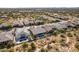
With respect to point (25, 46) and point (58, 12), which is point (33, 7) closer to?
point (58, 12)

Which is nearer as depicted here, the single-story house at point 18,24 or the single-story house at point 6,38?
the single-story house at point 6,38

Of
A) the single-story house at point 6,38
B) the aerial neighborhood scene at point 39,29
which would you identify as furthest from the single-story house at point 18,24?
the single-story house at point 6,38

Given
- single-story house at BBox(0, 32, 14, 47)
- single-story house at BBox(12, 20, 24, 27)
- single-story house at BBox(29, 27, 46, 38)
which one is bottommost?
single-story house at BBox(0, 32, 14, 47)

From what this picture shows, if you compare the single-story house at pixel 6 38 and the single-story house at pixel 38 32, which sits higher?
the single-story house at pixel 38 32

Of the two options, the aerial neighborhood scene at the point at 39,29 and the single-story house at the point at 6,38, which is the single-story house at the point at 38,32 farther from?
the single-story house at the point at 6,38

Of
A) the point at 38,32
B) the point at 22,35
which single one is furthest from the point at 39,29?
the point at 22,35

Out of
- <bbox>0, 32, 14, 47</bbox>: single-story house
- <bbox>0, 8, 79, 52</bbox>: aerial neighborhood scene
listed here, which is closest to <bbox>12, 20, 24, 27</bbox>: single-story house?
<bbox>0, 8, 79, 52</bbox>: aerial neighborhood scene

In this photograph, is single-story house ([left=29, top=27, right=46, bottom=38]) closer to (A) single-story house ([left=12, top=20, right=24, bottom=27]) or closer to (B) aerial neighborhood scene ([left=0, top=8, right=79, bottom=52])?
(B) aerial neighborhood scene ([left=0, top=8, right=79, bottom=52])

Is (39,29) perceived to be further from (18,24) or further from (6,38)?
(6,38)
